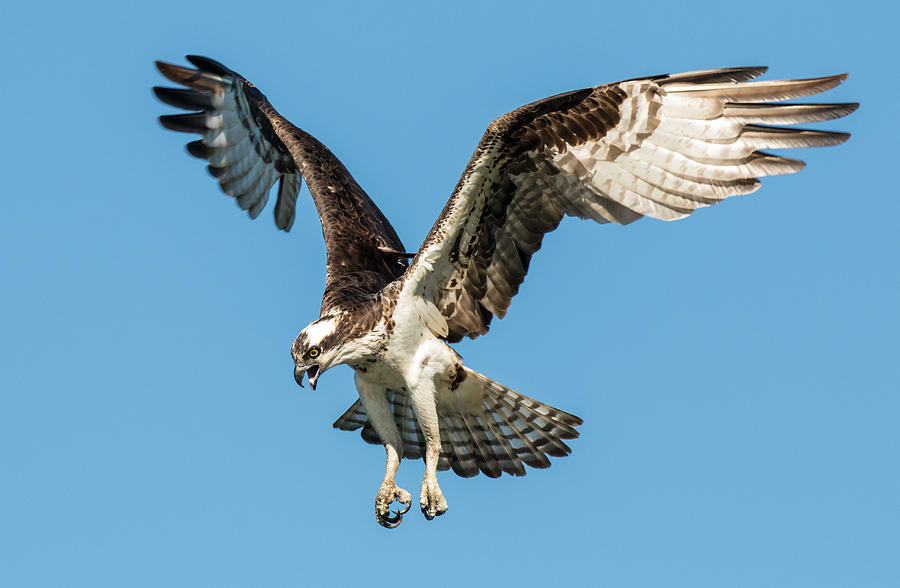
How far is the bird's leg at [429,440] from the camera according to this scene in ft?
33.0

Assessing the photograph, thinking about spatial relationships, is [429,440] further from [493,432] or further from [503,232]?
[503,232]

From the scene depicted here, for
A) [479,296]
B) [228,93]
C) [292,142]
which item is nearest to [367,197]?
[292,142]

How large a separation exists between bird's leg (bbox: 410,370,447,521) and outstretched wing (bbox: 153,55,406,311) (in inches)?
75.1

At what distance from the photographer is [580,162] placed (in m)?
9.67

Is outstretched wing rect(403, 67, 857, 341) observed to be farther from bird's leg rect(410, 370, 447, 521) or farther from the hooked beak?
the hooked beak

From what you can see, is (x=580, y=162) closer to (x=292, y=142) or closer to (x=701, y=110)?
(x=701, y=110)

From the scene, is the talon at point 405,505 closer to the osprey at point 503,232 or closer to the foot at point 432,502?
the osprey at point 503,232

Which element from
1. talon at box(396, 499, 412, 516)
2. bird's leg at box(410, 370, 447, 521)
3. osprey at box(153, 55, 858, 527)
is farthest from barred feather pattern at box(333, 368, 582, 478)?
talon at box(396, 499, 412, 516)

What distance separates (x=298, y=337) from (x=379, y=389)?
123cm

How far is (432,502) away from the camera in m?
10.1

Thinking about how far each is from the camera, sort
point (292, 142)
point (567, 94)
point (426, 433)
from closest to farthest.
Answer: point (567, 94) → point (426, 433) → point (292, 142)

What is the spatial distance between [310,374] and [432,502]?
4.76ft

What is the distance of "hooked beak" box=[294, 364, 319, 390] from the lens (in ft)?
31.6

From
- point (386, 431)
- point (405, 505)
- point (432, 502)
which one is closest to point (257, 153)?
point (386, 431)
